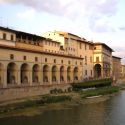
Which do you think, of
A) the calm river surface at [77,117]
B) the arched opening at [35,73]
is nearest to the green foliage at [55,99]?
the calm river surface at [77,117]

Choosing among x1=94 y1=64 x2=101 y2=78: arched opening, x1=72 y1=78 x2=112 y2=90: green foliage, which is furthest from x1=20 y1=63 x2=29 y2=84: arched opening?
x1=94 y1=64 x2=101 y2=78: arched opening

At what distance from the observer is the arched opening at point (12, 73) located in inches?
2178

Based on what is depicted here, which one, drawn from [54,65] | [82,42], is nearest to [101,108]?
[54,65]

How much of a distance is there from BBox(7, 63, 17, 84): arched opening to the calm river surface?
12.2 m

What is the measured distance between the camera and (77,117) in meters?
42.6

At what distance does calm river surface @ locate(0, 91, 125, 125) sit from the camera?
3856cm

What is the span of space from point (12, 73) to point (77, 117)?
1826 cm

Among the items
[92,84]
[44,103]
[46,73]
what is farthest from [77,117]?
[92,84]

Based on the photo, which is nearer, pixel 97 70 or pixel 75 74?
pixel 75 74

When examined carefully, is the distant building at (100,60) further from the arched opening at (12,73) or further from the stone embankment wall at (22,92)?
the arched opening at (12,73)

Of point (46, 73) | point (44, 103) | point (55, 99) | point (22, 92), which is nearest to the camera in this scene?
point (44, 103)

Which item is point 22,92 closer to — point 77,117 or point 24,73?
point 24,73

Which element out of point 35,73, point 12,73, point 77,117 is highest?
point 35,73

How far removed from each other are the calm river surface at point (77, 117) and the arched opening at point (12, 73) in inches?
481
